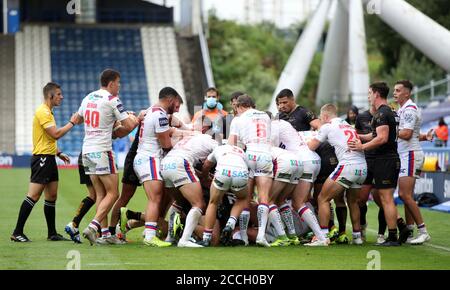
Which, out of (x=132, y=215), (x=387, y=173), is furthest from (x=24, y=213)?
(x=387, y=173)

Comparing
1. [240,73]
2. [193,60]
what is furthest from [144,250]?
[240,73]

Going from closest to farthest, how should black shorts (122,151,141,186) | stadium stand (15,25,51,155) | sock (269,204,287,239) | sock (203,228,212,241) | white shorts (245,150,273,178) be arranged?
sock (203,228,212,241)
white shorts (245,150,273,178)
sock (269,204,287,239)
black shorts (122,151,141,186)
stadium stand (15,25,51,155)

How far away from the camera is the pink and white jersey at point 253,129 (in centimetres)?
1335

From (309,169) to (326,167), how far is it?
49cm

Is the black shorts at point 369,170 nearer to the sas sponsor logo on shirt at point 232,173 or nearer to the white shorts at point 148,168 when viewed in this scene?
the sas sponsor logo on shirt at point 232,173

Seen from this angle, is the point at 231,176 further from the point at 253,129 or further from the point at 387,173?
the point at 387,173

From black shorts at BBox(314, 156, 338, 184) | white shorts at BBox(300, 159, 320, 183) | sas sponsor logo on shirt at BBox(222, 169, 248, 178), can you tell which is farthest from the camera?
black shorts at BBox(314, 156, 338, 184)

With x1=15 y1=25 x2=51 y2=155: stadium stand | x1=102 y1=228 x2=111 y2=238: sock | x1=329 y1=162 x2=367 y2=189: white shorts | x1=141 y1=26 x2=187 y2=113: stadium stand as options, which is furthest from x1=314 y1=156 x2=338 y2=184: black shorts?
x1=141 y1=26 x2=187 y2=113: stadium stand

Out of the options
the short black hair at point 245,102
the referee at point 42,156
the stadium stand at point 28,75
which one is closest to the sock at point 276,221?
the short black hair at point 245,102

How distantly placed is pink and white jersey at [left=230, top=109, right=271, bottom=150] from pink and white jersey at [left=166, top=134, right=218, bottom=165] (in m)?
0.39

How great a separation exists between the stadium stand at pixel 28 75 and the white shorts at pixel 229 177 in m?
31.0

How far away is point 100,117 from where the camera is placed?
13.2 meters

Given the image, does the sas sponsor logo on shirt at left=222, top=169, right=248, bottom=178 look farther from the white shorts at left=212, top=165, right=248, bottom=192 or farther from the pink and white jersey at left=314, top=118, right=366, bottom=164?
the pink and white jersey at left=314, top=118, right=366, bottom=164

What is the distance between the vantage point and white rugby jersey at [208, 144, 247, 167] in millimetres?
12859
